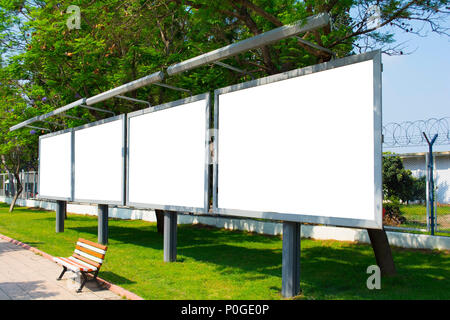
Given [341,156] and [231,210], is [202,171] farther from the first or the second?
[341,156]

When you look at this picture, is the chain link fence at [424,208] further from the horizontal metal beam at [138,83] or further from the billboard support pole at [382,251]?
the horizontal metal beam at [138,83]

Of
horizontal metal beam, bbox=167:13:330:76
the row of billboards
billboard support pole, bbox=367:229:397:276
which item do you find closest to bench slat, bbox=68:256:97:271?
the row of billboards

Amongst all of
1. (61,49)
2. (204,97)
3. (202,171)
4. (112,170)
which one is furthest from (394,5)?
(61,49)

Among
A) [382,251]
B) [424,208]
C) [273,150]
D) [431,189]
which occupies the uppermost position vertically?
[273,150]

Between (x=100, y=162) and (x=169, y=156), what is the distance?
408 centimetres

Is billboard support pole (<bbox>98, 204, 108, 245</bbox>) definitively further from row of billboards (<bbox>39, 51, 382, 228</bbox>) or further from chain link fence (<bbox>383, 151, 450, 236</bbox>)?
chain link fence (<bbox>383, 151, 450, 236</bbox>)

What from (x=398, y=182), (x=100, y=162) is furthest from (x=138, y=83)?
(x=398, y=182)

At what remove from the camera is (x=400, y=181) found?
15.5m

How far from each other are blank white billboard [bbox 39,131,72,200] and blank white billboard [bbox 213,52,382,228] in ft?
30.7

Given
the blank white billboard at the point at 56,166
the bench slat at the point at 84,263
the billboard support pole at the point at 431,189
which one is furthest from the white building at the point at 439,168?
the blank white billboard at the point at 56,166

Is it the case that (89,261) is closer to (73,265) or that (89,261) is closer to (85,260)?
(85,260)

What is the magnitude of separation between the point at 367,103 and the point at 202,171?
4612 millimetres

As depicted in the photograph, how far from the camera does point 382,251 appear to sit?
8820mm

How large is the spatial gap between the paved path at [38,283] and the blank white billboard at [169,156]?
284 cm
